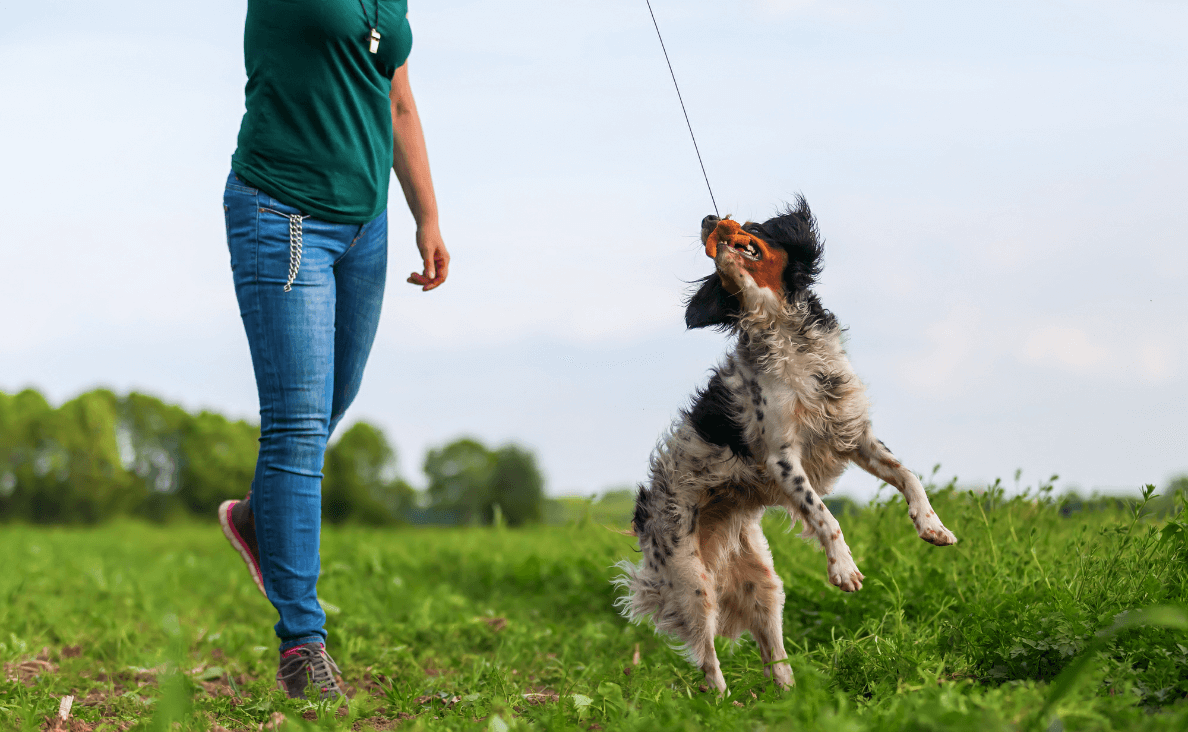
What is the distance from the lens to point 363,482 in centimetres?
1490

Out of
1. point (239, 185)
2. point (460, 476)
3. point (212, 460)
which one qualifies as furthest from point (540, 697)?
point (212, 460)

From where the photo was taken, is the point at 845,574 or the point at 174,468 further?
the point at 174,468

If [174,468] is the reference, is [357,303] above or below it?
above

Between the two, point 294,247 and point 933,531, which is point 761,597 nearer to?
point 933,531

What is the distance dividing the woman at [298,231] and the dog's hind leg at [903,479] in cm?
211

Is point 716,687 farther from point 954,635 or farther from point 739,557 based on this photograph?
point 954,635

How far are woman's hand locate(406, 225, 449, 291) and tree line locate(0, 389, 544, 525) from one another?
8.21 metres

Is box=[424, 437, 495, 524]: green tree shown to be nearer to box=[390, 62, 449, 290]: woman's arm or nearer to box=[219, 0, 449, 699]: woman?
box=[390, 62, 449, 290]: woman's arm

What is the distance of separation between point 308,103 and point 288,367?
3.42 ft

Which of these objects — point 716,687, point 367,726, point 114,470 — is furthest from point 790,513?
point 114,470

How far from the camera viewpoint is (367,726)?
3.03 meters

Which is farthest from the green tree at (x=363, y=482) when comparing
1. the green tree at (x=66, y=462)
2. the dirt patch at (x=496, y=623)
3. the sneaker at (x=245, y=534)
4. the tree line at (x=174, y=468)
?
the sneaker at (x=245, y=534)

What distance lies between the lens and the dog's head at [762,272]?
3.33 metres

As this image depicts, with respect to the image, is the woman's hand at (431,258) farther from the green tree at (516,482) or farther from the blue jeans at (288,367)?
the green tree at (516,482)
